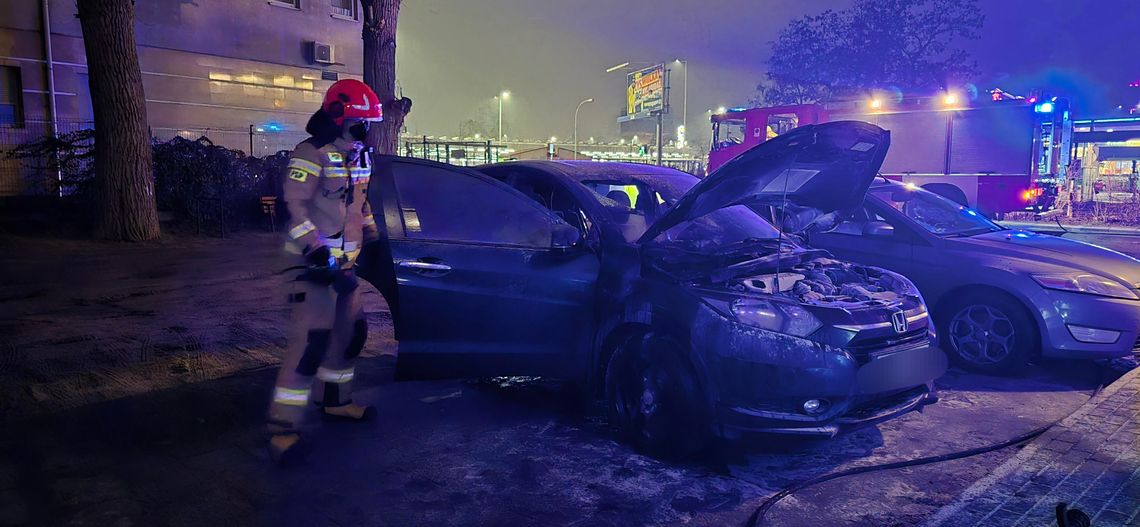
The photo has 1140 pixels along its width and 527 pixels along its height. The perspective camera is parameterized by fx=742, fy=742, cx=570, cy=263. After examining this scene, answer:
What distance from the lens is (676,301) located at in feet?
12.6

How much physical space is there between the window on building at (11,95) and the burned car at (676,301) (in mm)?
16955

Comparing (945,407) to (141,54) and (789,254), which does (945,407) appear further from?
(141,54)

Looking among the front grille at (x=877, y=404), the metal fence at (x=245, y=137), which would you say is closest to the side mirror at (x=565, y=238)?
the front grille at (x=877, y=404)

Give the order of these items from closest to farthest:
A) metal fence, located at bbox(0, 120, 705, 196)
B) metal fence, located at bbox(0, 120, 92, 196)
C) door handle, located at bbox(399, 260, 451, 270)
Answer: door handle, located at bbox(399, 260, 451, 270), metal fence, located at bbox(0, 120, 92, 196), metal fence, located at bbox(0, 120, 705, 196)

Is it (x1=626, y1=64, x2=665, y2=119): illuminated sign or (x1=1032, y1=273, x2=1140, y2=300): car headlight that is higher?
(x1=626, y1=64, x2=665, y2=119): illuminated sign

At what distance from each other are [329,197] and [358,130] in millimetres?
427

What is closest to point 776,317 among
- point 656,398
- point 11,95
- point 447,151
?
point 656,398

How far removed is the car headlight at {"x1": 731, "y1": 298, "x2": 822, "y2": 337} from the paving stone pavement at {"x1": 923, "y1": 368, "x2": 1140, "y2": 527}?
3.28ft

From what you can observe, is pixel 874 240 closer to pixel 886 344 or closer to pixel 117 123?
pixel 886 344

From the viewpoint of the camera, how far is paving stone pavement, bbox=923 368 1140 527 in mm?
3252

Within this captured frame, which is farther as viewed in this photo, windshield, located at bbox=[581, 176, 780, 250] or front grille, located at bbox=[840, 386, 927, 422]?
windshield, located at bbox=[581, 176, 780, 250]

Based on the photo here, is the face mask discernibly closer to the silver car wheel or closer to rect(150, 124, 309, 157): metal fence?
the silver car wheel

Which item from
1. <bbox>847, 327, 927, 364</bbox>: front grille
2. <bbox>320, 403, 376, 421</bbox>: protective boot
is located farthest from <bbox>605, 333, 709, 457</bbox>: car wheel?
<bbox>320, 403, 376, 421</bbox>: protective boot

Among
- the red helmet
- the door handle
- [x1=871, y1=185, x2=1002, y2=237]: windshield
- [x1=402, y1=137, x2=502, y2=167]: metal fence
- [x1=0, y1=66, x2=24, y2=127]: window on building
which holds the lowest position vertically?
the door handle
